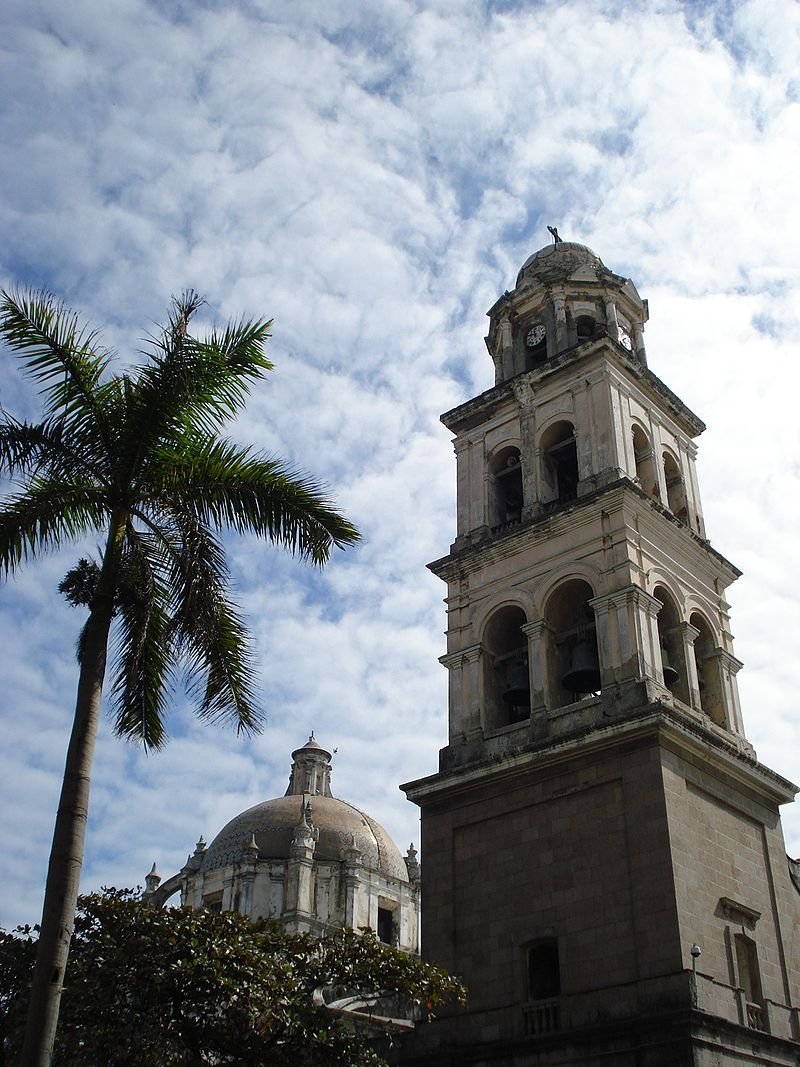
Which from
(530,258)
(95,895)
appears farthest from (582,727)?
(530,258)

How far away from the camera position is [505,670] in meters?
22.3

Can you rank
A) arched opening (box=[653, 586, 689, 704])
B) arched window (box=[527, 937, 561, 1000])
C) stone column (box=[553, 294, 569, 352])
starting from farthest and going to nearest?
1. stone column (box=[553, 294, 569, 352])
2. arched opening (box=[653, 586, 689, 704])
3. arched window (box=[527, 937, 561, 1000])

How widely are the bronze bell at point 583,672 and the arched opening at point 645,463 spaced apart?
4280 mm

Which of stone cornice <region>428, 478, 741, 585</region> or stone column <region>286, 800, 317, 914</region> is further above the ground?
stone column <region>286, 800, 317, 914</region>

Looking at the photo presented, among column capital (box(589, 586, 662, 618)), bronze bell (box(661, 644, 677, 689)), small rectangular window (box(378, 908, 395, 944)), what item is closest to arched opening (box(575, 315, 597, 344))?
column capital (box(589, 586, 662, 618))

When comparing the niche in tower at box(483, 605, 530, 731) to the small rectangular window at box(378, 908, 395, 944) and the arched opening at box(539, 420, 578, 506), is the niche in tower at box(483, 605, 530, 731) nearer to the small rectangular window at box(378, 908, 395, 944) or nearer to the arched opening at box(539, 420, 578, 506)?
the arched opening at box(539, 420, 578, 506)

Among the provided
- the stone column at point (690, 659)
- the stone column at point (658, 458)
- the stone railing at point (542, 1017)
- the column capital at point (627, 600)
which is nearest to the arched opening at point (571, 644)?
the column capital at point (627, 600)

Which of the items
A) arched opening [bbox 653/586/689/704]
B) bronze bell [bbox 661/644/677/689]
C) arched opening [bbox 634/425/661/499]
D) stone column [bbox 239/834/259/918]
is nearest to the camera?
bronze bell [bbox 661/644/677/689]

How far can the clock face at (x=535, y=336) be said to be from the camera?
86.6ft

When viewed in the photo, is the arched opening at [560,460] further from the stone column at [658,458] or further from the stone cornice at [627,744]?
the stone cornice at [627,744]

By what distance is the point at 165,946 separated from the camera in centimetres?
1283

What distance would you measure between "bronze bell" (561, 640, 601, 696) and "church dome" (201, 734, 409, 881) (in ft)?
104

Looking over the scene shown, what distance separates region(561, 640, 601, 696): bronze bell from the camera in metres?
20.4

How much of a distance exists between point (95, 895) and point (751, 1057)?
30.2 ft
